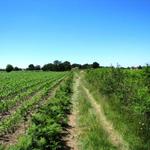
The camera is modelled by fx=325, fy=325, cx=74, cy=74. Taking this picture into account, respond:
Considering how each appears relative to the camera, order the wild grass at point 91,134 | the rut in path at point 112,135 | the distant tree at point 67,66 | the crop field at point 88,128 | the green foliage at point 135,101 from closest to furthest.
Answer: the crop field at point 88,128 < the wild grass at point 91,134 < the rut in path at point 112,135 < the green foliage at point 135,101 < the distant tree at point 67,66

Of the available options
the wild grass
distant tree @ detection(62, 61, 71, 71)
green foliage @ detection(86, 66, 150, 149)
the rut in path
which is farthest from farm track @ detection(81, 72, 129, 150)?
Answer: distant tree @ detection(62, 61, 71, 71)

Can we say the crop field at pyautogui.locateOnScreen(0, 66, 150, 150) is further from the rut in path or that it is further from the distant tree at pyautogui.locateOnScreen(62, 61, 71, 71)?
the distant tree at pyautogui.locateOnScreen(62, 61, 71, 71)

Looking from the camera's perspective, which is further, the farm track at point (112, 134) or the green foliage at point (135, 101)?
the green foliage at point (135, 101)

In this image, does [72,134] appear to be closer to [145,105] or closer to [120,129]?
[120,129]

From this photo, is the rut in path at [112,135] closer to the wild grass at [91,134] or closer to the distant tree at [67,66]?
the wild grass at [91,134]

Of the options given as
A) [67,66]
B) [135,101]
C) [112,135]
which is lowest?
[112,135]

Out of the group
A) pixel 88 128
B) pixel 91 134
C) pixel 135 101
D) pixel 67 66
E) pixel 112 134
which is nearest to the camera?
pixel 91 134

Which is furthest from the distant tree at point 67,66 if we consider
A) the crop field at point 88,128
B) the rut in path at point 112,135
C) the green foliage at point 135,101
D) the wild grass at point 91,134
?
the rut in path at point 112,135

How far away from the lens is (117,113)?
15.0m

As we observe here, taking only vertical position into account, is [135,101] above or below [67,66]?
below

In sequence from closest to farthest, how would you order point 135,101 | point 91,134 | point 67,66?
point 91,134
point 135,101
point 67,66

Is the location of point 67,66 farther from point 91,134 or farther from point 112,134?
point 91,134

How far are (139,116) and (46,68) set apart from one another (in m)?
145

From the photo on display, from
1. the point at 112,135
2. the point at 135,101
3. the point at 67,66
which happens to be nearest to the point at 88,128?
the point at 112,135
